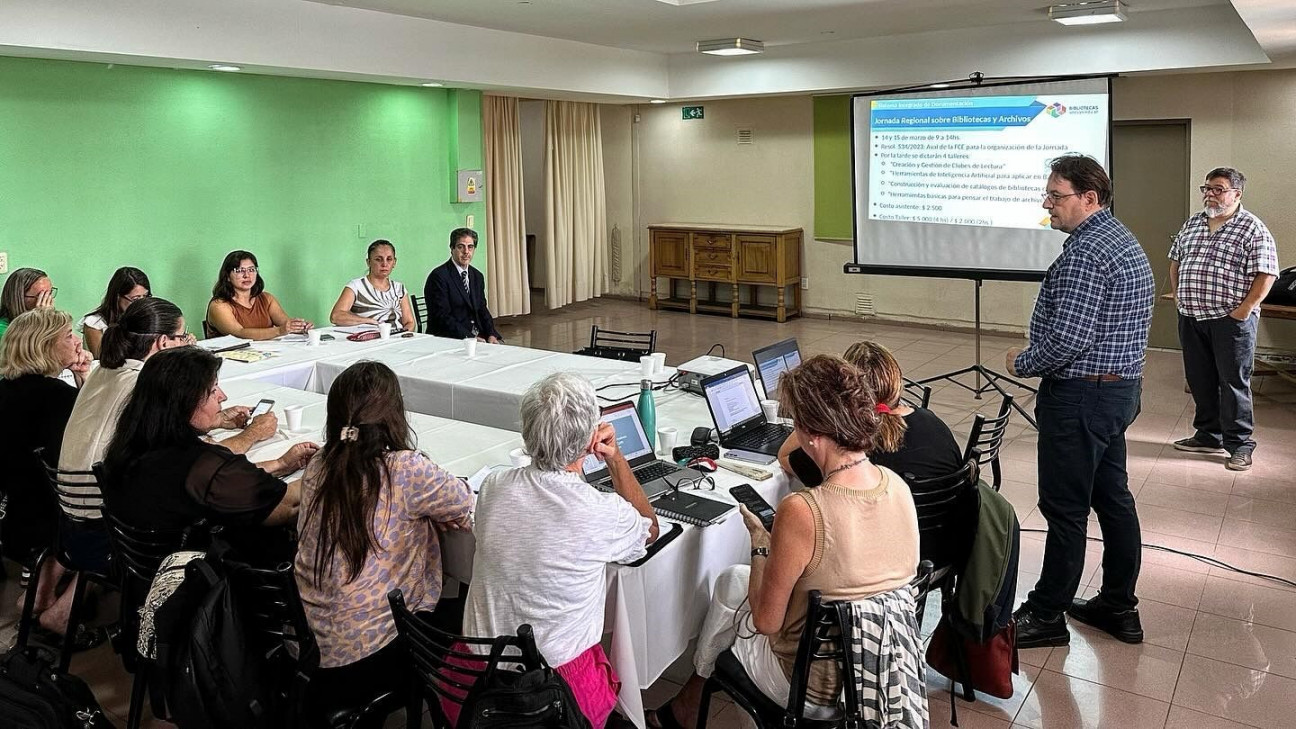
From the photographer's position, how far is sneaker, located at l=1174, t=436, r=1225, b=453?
5.76m

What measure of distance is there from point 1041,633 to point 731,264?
7403 millimetres

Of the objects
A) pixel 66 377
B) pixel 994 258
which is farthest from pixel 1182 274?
pixel 66 377

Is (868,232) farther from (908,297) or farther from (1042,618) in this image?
(1042,618)

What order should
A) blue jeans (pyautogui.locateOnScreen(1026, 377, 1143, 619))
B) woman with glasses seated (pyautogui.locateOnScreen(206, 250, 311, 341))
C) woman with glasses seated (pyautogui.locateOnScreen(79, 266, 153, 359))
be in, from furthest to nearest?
woman with glasses seated (pyautogui.locateOnScreen(206, 250, 311, 341))
woman with glasses seated (pyautogui.locateOnScreen(79, 266, 153, 359))
blue jeans (pyautogui.locateOnScreen(1026, 377, 1143, 619))

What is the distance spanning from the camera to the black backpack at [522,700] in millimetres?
2150

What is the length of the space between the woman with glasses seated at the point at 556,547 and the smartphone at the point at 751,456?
0.98 metres

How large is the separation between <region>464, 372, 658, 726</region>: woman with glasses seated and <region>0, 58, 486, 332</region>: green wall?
5066 millimetres

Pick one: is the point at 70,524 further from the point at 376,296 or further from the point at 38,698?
the point at 376,296

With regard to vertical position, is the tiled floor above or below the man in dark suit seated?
below

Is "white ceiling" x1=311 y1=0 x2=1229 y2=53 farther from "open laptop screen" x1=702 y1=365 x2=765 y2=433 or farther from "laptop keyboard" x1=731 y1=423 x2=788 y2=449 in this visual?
"laptop keyboard" x1=731 y1=423 x2=788 y2=449

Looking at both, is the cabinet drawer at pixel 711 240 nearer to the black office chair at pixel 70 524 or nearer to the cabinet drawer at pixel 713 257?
the cabinet drawer at pixel 713 257

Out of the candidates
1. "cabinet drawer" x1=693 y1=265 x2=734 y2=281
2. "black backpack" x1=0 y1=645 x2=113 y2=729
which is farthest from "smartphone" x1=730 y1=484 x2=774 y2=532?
"cabinet drawer" x1=693 y1=265 x2=734 y2=281

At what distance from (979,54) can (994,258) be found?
2.33 meters

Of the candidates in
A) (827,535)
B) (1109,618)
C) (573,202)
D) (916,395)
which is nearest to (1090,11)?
(916,395)
